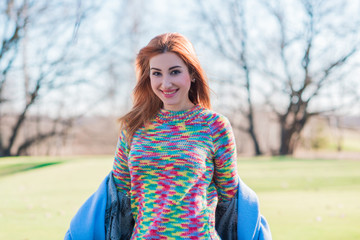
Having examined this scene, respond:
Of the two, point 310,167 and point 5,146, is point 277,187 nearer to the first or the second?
point 310,167

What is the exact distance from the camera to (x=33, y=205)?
4.21 meters

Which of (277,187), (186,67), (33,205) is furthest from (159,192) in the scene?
(277,187)

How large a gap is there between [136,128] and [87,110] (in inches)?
517

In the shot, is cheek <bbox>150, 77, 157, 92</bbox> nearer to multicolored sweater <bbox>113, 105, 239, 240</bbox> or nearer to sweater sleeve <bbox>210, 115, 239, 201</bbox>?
multicolored sweater <bbox>113, 105, 239, 240</bbox>

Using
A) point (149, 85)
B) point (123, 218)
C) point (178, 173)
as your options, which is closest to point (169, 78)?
point (149, 85)

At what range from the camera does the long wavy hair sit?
167cm

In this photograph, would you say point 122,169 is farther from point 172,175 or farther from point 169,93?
point 169,93

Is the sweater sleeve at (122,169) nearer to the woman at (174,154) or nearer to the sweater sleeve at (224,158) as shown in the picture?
the woman at (174,154)

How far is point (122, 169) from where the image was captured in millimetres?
1682

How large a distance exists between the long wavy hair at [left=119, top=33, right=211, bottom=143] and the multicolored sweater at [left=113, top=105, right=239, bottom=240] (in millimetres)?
60

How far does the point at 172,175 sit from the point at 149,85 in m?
0.48

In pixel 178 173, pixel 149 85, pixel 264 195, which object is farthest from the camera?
pixel 264 195

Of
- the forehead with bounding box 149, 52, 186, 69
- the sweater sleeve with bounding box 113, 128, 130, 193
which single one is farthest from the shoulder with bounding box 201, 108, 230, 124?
the sweater sleeve with bounding box 113, 128, 130, 193

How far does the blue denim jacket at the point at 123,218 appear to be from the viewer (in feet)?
5.32
